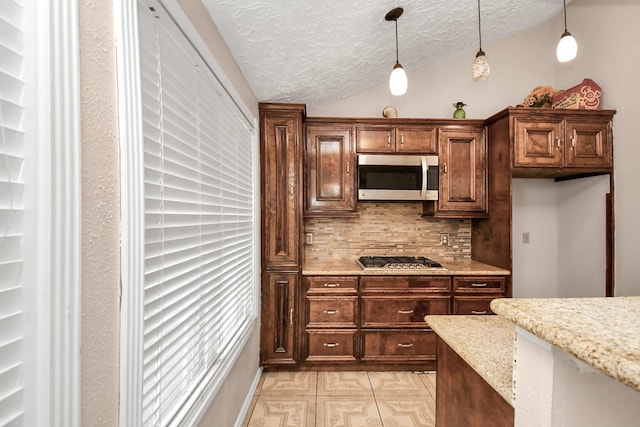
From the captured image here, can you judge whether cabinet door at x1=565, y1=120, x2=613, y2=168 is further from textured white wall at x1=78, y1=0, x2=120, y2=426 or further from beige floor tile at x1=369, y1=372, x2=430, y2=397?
textured white wall at x1=78, y1=0, x2=120, y2=426

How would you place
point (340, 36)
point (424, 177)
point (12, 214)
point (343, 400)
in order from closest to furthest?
point (12, 214)
point (340, 36)
point (343, 400)
point (424, 177)

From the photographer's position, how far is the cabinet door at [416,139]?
A: 2852 mm

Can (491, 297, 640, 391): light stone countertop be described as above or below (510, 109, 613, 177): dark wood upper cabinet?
below

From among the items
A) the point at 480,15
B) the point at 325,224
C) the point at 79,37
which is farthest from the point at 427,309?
the point at 79,37

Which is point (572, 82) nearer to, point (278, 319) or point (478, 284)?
point (478, 284)

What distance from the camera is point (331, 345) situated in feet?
8.58

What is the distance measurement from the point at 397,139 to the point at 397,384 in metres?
2.25

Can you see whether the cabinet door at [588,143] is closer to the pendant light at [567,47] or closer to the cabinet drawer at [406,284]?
the pendant light at [567,47]

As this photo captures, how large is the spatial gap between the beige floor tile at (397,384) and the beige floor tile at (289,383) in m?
0.53

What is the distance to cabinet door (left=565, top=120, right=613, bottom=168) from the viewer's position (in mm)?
2516

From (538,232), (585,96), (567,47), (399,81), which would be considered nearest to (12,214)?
(399,81)

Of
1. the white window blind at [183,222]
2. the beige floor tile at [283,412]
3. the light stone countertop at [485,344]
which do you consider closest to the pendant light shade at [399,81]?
the white window blind at [183,222]

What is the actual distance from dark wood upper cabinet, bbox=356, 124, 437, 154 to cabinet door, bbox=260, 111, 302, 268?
0.70 m

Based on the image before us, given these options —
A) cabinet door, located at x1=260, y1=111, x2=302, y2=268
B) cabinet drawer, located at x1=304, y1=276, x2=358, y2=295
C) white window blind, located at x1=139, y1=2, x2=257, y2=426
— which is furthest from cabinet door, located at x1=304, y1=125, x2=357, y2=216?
white window blind, located at x1=139, y1=2, x2=257, y2=426
